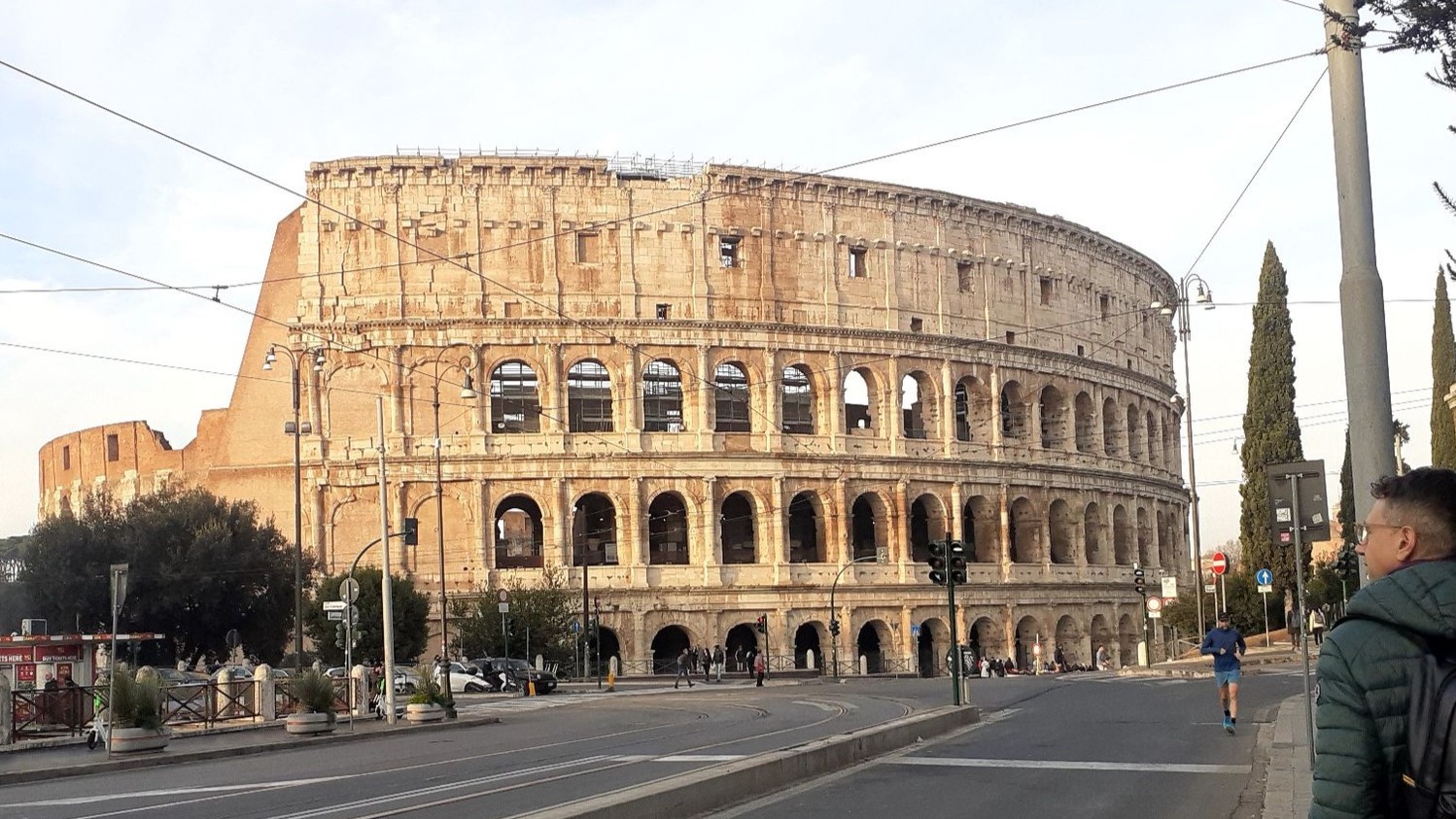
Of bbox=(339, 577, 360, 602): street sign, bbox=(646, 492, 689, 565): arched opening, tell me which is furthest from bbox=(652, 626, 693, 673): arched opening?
bbox=(339, 577, 360, 602): street sign

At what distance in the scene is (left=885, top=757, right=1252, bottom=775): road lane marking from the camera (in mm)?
14516

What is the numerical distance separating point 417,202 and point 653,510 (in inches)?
553

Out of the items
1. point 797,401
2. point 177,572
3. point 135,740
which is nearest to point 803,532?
point 797,401

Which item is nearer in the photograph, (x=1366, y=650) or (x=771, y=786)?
(x=1366, y=650)

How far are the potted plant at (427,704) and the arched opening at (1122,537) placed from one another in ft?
143

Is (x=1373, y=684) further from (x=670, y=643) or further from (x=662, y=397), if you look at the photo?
(x=662, y=397)

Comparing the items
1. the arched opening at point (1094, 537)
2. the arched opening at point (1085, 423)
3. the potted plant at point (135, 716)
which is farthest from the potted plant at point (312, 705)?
the arched opening at point (1085, 423)

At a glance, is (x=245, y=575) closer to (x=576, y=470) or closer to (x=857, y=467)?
(x=576, y=470)

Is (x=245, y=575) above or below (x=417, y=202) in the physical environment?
below

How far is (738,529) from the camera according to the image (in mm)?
58906

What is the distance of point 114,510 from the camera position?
172 feet

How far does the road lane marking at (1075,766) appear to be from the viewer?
1452cm

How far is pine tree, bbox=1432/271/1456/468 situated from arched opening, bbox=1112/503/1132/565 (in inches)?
726

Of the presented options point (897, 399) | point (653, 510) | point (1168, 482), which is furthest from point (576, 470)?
point (1168, 482)
